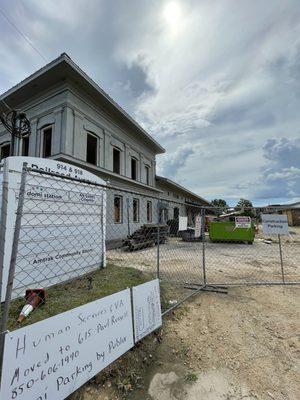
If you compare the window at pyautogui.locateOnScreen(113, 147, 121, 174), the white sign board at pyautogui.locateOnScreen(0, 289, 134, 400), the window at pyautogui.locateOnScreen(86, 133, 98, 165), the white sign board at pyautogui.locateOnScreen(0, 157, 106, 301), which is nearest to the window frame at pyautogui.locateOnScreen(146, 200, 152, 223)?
the window at pyautogui.locateOnScreen(113, 147, 121, 174)

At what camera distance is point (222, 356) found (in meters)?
3.09

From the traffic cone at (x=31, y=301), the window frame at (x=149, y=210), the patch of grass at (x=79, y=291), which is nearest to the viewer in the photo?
the traffic cone at (x=31, y=301)

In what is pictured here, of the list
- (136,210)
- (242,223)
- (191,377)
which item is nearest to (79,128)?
(136,210)

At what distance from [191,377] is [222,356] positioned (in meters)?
0.60

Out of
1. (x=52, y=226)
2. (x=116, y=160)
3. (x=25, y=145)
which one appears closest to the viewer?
(x=52, y=226)

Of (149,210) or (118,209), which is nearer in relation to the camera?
(118,209)

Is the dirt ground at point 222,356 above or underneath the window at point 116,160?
underneath

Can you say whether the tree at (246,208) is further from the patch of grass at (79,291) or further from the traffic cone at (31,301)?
the traffic cone at (31,301)

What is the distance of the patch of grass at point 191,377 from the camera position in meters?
2.65

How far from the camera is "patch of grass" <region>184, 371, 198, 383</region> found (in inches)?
104

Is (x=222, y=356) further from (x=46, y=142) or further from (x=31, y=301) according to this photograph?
(x=46, y=142)

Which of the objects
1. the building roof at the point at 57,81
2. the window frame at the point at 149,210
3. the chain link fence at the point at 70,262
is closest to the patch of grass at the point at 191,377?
the chain link fence at the point at 70,262

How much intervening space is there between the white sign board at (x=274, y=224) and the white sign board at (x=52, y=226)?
4.37m

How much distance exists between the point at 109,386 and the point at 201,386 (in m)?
0.95
